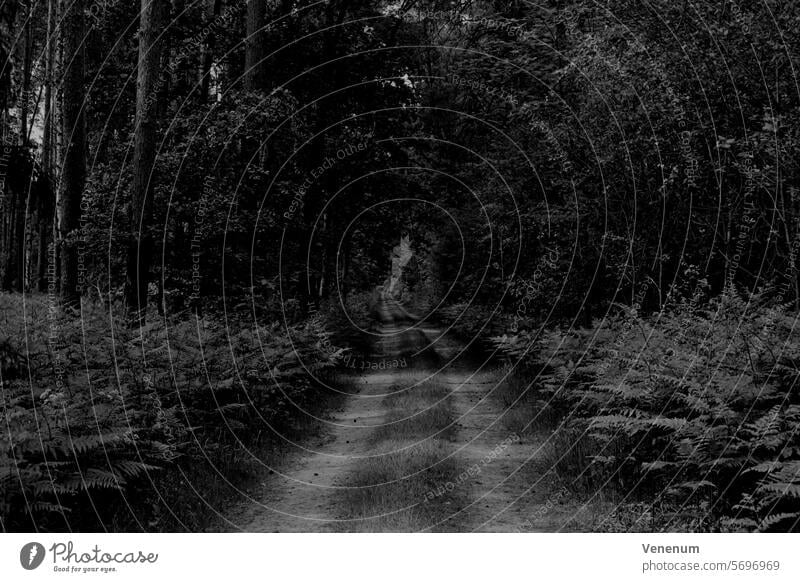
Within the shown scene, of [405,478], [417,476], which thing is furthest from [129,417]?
[417,476]

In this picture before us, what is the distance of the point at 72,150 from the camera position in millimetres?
15961

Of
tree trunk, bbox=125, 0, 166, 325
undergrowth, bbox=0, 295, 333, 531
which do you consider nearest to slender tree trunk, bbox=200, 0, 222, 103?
tree trunk, bbox=125, 0, 166, 325

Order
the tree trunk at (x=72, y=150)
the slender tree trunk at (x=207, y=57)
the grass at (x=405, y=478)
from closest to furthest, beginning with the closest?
1. the grass at (x=405, y=478)
2. the tree trunk at (x=72, y=150)
3. the slender tree trunk at (x=207, y=57)

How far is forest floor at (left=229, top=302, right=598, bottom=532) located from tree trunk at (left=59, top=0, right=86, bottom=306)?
24.7 ft

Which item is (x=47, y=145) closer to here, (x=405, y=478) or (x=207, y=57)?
(x=207, y=57)

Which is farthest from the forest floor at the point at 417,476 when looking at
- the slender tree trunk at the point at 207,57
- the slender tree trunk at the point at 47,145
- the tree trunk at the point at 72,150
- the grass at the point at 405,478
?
the slender tree trunk at the point at 207,57

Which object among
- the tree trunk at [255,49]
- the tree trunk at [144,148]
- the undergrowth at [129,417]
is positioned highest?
the tree trunk at [255,49]

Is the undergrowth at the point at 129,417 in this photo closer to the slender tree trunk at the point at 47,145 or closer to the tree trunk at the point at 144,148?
the tree trunk at the point at 144,148

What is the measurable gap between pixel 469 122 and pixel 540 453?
45.8ft

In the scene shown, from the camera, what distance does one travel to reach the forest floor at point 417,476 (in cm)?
744

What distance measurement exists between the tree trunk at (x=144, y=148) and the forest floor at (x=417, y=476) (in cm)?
513

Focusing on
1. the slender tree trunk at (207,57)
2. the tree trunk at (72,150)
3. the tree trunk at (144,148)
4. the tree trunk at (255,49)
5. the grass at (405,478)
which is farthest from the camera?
the slender tree trunk at (207,57)

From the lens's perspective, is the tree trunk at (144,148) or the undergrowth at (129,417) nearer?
the undergrowth at (129,417)
